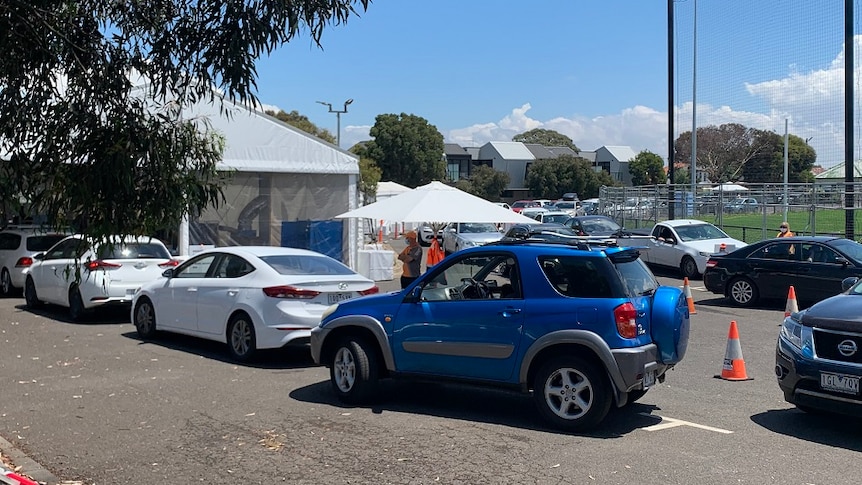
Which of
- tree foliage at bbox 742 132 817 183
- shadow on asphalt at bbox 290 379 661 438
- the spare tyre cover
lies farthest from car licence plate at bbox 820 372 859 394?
tree foliage at bbox 742 132 817 183

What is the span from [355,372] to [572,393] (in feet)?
7.65

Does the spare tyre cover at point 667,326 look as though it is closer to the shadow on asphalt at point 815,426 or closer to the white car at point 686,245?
the shadow on asphalt at point 815,426

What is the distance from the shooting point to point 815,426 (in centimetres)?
785

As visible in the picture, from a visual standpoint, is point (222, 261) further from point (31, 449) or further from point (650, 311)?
point (650, 311)

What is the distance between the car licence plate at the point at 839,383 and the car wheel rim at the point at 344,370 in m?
4.41

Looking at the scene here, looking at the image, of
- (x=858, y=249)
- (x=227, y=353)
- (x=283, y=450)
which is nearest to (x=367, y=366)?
(x=283, y=450)

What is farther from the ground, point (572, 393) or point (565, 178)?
point (565, 178)

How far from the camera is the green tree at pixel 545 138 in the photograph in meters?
112

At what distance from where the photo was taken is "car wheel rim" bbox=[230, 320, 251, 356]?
438 inches

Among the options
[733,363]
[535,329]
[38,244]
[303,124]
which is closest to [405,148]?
[303,124]

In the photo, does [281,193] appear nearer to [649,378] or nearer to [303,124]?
[649,378]

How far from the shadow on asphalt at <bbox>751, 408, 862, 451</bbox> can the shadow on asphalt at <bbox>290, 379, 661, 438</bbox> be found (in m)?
1.07

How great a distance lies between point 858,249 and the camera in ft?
52.9

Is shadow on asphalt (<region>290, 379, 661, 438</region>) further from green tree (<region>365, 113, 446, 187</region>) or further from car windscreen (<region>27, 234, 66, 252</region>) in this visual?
green tree (<region>365, 113, 446, 187</region>)
